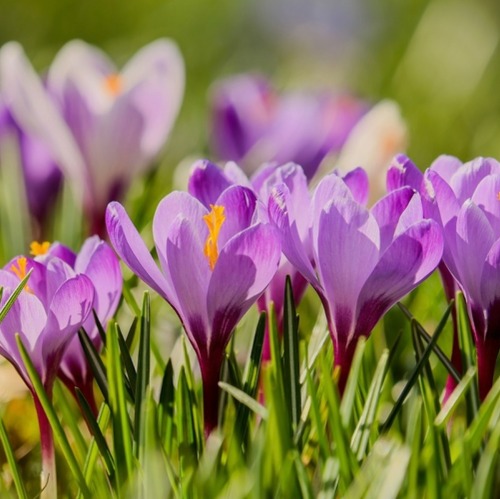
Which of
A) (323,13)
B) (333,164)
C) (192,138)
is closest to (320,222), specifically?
(333,164)

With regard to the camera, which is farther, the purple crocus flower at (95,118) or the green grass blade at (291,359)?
the purple crocus flower at (95,118)

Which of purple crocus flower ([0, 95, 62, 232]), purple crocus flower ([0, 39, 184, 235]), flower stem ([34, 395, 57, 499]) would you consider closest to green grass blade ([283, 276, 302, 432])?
flower stem ([34, 395, 57, 499])

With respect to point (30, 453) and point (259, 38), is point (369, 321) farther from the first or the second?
point (259, 38)

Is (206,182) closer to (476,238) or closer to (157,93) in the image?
(476,238)

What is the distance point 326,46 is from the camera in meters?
2.67

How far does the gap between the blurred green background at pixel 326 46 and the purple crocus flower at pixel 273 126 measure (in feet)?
0.70

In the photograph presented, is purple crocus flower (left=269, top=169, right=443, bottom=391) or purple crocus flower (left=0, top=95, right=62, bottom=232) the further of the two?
purple crocus flower (left=0, top=95, right=62, bottom=232)

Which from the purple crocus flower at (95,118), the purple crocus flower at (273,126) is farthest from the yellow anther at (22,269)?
the purple crocus flower at (273,126)

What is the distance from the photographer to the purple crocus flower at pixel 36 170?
104cm

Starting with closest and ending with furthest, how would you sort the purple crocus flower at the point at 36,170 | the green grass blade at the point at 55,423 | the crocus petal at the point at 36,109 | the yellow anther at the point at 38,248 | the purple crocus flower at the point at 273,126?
the green grass blade at the point at 55,423 → the yellow anther at the point at 38,248 → the crocus petal at the point at 36,109 → the purple crocus flower at the point at 36,170 → the purple crocus flower at the point at 273,126

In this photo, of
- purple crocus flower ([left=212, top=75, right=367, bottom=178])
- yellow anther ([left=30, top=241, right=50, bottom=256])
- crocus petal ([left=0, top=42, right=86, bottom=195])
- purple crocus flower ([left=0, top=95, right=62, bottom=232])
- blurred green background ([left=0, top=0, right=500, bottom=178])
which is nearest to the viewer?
yellow anther ([left=30, top=241, right=50, bottom=256])

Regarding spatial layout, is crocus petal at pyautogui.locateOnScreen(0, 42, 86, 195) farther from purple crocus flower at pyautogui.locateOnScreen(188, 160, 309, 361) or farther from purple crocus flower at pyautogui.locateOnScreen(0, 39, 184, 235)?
purple crocus flower at pyautogui.locateOnScreen(188, 160, 309, 361)

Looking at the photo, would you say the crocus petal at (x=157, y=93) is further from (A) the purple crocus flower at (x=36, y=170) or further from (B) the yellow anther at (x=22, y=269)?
(B) the yellow anther at (x=22, y=269)

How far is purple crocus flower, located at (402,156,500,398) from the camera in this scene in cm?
49
